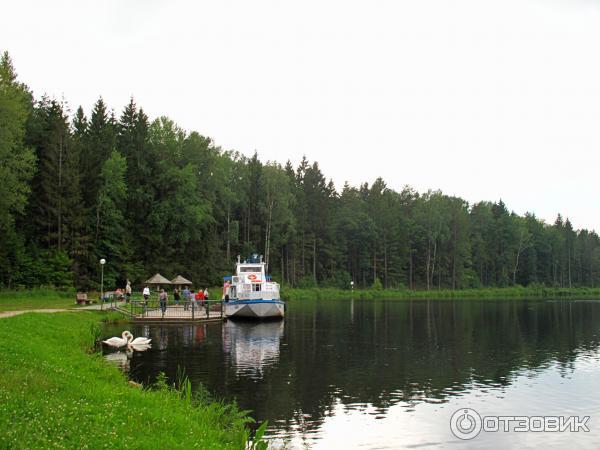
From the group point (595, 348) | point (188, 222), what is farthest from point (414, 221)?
point (595, 348)

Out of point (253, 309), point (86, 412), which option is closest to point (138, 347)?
point (86, 412)

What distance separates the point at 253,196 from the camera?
285 feet

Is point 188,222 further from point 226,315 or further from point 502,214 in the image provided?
point 502,214

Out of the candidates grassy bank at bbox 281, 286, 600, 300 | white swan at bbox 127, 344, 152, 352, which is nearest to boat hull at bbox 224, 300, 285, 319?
white swan at bbox 127, 344, 152, 352

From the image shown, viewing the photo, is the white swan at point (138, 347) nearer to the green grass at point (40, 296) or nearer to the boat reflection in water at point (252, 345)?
the boat reflection in water at point (252, 345)

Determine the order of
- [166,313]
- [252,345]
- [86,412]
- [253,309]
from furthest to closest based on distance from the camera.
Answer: [253,309] → [166,313] → [252,345] → [86,412]

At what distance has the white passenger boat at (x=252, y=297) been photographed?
147 ft

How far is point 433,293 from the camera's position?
94562 mm

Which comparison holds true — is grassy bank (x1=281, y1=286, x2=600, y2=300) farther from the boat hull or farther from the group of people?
the boat hull

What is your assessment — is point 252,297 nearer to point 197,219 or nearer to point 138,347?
point 138,347

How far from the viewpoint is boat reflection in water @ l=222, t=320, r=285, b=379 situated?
23.3m

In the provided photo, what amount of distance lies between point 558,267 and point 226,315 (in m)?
114

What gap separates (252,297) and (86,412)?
35.2 meters

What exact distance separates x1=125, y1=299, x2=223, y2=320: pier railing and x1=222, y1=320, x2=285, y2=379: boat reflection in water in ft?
6.50
